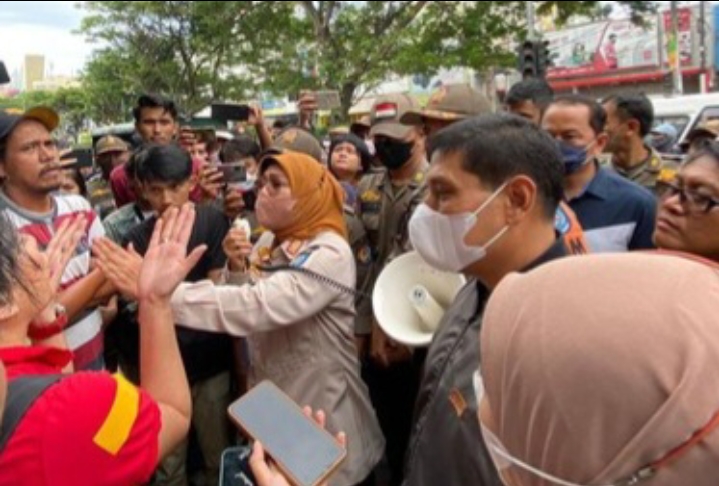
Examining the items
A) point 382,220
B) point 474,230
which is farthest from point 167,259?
point 382,220

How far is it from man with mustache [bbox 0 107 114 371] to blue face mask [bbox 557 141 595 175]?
5.84 ft

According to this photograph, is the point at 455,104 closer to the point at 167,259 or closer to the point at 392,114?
the point at 392,114

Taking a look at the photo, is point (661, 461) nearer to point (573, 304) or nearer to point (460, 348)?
point (573, 304)

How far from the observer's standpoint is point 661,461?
750mm

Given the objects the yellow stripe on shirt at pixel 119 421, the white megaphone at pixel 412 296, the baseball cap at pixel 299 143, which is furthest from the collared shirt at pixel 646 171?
the yellow stripe on shirt at pixel 119 421

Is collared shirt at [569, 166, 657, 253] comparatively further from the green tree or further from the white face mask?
the green tree

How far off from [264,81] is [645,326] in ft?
60.1

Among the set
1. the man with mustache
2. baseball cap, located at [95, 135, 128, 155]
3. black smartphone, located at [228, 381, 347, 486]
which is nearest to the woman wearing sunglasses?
black smartphone, located at [228, 381, 347, 486]

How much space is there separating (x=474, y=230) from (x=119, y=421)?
93 centimetres

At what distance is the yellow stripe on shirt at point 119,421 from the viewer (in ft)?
4.44

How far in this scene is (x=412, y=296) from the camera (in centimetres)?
258

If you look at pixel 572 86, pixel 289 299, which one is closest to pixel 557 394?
A: pixel 289 299

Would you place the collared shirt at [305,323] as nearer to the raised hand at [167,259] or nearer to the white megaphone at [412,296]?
the white megaphone at [412,296]

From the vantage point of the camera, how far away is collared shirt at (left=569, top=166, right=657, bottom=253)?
2.83m
